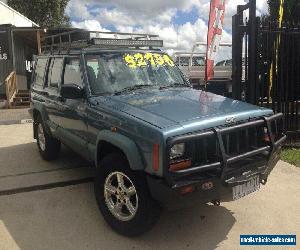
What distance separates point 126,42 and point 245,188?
267 centimetres

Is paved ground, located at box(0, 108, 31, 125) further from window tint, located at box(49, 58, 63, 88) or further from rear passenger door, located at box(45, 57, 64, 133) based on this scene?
window tint, located at box(49, 58, 63, 88)

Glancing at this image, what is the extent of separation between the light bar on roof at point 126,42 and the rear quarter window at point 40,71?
6.02ft

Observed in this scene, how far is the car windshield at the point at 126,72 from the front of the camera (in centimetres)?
491

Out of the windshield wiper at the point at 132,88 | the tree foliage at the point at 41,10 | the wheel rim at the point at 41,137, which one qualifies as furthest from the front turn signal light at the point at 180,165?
the tree foliage at the point at 41,10

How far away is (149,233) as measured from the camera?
418cm

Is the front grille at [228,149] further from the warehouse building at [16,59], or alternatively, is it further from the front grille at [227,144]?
the warehouse building at [16,59]

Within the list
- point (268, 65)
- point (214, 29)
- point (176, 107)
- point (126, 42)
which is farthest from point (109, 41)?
point (214, 29)

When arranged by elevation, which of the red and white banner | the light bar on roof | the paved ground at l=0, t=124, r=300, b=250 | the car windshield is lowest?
the paved ground at l=0, t=124, r=300, b=250

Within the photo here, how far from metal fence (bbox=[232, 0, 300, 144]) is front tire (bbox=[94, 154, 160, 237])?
3.97m

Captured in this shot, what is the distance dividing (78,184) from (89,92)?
1.63 meters

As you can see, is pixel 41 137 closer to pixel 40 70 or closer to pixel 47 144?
pixel 47 144

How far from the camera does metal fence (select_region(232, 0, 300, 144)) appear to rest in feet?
23.6

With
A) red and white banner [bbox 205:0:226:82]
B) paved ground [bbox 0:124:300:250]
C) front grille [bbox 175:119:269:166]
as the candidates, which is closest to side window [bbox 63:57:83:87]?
paved ground [bbox 0:124:300:250]

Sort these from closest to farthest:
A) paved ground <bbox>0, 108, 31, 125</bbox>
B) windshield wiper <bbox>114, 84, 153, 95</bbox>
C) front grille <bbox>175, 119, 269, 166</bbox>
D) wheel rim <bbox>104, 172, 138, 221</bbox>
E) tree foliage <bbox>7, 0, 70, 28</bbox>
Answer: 1. front grille <bbox>175, 119, 269, 166</bbox>
2. wheel rim <bbox>104, 172, 138, 221</bbox>
3. windshield wiper <bbox>114, 84, 153, 95</bbox>
4. paved ground <bbox>0, 108, 31, 125</bbox>
5. tree foliage <bbox>7, 0, 70, 28</bbox>
